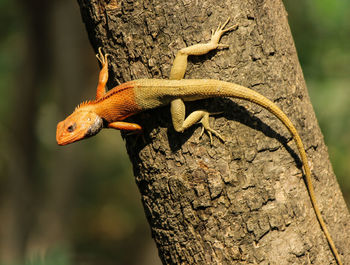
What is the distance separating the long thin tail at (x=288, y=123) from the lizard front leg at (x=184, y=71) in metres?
0.33

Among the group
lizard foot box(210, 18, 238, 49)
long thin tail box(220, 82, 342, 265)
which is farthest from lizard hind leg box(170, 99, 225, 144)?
lizard foot box(210, 18, 238, 49)

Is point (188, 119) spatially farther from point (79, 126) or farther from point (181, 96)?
point (79, 126)

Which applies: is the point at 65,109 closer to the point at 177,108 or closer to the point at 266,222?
the point at 177,108

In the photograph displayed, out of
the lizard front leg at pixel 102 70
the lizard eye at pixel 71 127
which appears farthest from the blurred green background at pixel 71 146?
the lizard front leg at pixel 102 70

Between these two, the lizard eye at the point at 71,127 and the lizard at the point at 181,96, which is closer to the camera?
the lizard at the point at 181,96

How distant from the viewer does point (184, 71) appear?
317 cm

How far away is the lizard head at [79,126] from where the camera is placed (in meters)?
3.99

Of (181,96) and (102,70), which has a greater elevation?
(102,70)

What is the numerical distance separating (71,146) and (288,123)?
23.6 feet

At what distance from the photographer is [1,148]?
1209cm

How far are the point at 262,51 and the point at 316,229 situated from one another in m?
1.55

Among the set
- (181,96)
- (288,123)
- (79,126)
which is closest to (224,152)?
(288,123)

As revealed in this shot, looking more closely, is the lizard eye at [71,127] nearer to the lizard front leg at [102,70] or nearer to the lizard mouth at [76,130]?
the lizard mouth at [76,130]

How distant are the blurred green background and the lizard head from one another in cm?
115
